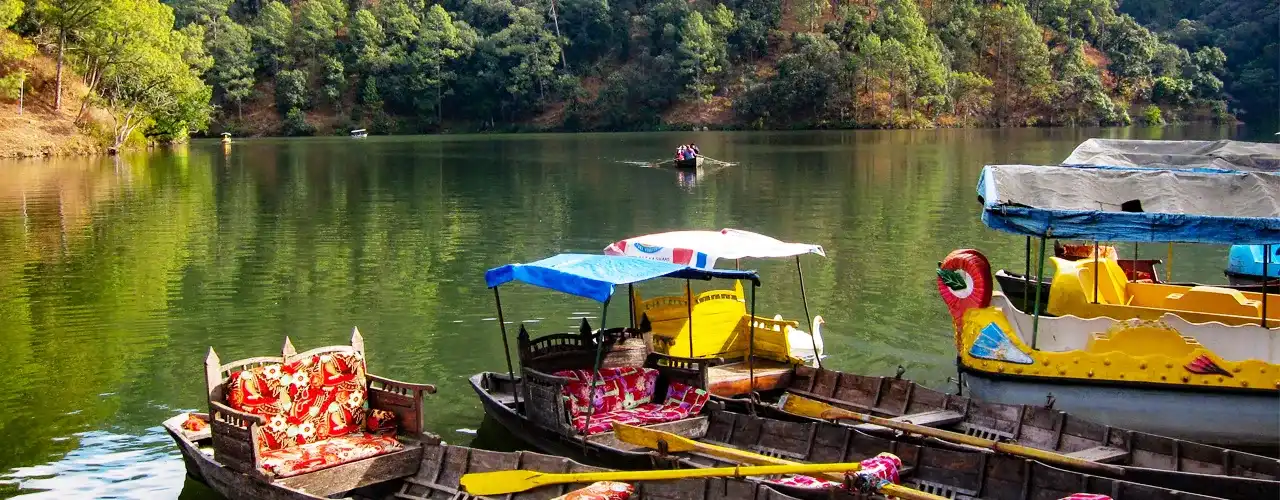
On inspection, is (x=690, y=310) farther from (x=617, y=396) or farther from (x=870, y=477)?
(x=870, y=477)

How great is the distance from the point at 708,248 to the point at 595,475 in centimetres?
562

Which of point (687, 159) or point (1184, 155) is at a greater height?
point (1184, 155)

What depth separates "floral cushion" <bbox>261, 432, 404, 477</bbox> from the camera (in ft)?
36.4

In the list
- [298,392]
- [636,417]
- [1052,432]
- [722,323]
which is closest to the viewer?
[298,392]

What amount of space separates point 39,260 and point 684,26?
87.4 meters

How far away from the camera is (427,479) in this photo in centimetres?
1142

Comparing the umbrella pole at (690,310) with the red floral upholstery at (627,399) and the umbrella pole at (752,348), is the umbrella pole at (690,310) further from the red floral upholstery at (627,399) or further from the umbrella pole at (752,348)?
the red floral upholstery at (627,399)

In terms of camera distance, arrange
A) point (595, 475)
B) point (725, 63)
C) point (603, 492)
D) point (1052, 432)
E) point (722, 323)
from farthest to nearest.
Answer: point (725, 63)
point (722, 323)
point (1052, 432)
point (595, 475)
point (603, 492)

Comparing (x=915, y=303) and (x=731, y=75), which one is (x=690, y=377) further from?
(x=731, y=75)

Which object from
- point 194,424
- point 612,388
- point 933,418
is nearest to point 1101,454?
point 933,418

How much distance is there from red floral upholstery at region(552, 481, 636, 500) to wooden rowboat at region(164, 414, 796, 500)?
0.35 ft

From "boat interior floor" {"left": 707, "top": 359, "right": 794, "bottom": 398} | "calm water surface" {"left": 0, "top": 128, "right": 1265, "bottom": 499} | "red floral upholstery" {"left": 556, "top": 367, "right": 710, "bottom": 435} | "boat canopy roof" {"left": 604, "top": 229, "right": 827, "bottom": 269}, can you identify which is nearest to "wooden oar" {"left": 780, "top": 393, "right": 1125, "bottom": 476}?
"boat interior floor" {"left": 707, "top": 359, "right": 794, "bottom": 398}

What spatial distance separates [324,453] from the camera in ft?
37.7

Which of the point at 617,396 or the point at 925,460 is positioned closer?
the point at 925,460
